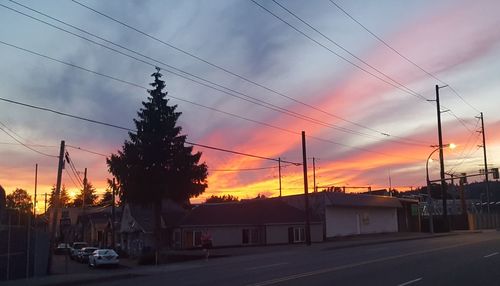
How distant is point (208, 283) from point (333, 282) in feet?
14.4

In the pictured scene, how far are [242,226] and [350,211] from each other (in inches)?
549

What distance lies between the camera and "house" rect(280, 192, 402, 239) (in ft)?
193

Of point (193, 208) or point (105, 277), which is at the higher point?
point (193, 208)

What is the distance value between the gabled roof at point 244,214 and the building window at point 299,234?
1051mm

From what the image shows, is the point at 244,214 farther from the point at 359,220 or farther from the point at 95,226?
the point at 95,226

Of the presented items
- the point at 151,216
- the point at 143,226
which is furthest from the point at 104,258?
the point at 151,216

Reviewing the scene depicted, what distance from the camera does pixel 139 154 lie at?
4975 centimetres

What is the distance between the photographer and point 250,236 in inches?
2248

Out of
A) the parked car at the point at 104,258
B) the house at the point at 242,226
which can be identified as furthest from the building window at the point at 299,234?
the parked car at the point at 104,258

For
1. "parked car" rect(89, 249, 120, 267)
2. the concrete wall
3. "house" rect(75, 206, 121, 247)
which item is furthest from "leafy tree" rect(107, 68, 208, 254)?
"house" rect(75, 206, 121, 247)

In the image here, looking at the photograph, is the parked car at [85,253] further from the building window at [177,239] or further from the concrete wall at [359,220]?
the concrete wall at [359,220]

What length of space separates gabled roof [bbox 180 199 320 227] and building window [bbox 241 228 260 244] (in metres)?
0.88

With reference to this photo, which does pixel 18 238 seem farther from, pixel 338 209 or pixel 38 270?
pixel 338 209

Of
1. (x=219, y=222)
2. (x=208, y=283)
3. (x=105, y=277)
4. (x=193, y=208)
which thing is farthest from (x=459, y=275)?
(x=193, y=208)
